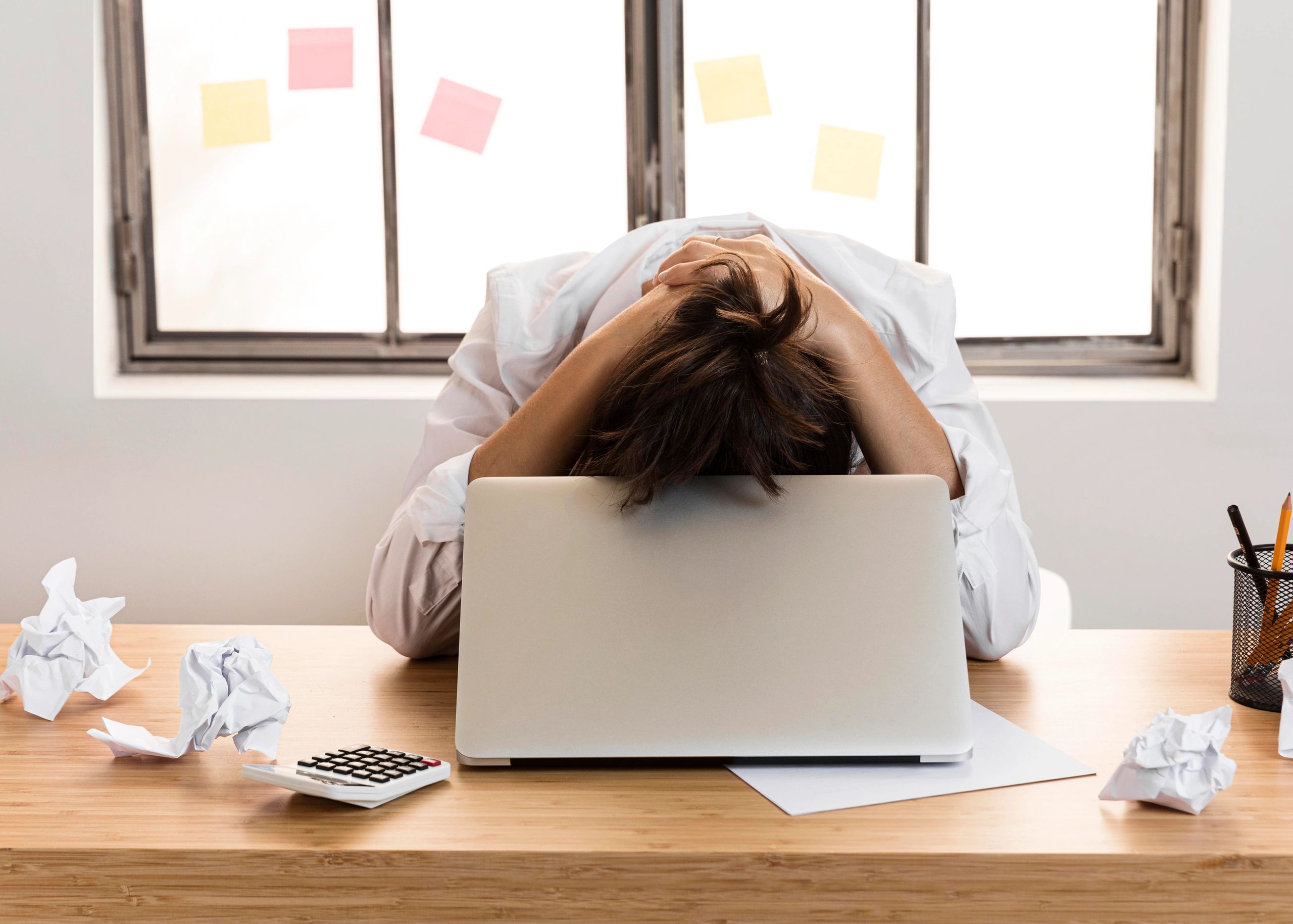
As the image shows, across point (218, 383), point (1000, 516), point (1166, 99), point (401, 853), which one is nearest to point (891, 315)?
point (1000, 516)

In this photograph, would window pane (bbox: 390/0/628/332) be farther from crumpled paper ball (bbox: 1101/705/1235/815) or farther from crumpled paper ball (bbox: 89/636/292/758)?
crumpled paper ball (bbox: 1101/705/1235/815)

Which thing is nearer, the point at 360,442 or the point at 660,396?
the point at 660,396

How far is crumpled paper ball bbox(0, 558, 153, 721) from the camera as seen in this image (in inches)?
32.7

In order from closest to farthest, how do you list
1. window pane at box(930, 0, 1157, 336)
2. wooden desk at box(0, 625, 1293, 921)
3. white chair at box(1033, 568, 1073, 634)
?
wooden desk at box(0, 625, 1293, 921), white chair at box(1033, 568, 1073, 634), window pane at box(930, 0, 1157, 336)

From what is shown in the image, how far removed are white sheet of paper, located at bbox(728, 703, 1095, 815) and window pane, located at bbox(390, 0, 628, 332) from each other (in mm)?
1698

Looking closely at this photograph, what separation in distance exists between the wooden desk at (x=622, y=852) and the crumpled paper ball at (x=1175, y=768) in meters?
0.01

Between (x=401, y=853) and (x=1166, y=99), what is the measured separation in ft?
7.26

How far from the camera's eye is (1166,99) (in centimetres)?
218

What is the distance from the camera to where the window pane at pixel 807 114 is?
220 centimetres

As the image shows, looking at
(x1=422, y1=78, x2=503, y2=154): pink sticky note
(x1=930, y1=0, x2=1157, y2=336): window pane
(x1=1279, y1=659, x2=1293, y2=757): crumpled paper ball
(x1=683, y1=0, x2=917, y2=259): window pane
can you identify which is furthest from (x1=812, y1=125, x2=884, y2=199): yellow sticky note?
(x1=1279, y1=659, x2=1293, y2=757): crumpled paper ball

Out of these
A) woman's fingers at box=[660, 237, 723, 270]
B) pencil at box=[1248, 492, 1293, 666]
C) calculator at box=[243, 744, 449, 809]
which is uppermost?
woman's fingers at box=[660, 237, 723, 270]

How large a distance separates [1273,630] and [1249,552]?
0.20 feet

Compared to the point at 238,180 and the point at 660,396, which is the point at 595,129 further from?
the point at 660,396

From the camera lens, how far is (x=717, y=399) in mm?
729
